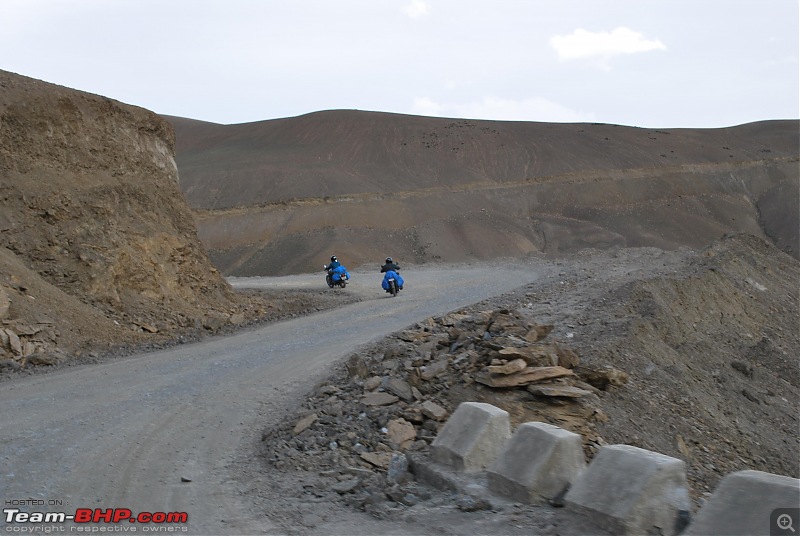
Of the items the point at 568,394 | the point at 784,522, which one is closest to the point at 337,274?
the point at 568,394

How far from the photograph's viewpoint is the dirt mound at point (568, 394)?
8555mm

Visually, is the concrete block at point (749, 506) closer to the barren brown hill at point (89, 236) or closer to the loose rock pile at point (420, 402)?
the loose rock pile at point (420, 402)

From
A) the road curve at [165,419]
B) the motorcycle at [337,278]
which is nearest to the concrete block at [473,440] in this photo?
the road curve at [165,419]

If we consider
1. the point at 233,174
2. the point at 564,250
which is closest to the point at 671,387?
the point at 564,250

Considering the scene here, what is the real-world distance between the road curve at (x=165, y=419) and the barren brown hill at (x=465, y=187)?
129 ft

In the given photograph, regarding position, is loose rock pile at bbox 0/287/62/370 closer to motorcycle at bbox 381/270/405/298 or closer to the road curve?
the road curve

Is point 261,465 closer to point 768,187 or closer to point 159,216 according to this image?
point 159,216

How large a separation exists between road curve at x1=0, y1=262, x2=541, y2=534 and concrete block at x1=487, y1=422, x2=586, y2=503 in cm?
194

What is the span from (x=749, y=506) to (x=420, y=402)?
489 cm

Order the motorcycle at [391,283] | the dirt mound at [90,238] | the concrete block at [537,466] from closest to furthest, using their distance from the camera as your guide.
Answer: the concrete block at [537,466], the dirt mound at [90,238], the motorcycle at [391,283]

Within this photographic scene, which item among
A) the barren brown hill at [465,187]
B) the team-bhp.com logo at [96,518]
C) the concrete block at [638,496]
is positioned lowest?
the team-bhp.com logo at [96,518]

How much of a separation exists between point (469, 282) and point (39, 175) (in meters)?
15.0

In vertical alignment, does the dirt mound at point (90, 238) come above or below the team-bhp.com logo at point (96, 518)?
above

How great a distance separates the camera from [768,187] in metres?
93.2
